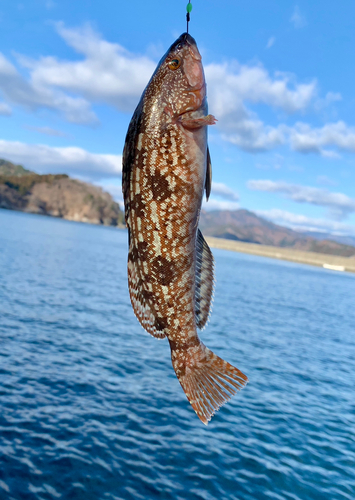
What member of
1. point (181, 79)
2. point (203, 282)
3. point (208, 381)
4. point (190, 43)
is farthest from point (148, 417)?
point (190, 43)

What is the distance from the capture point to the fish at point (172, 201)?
3.37 meters

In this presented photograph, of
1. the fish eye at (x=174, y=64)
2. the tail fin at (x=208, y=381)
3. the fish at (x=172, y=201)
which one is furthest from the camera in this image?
the tail fin at (x=208, y=381)

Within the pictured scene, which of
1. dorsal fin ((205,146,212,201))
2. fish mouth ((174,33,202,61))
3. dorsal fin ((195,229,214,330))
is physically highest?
fish mouth ((174,33,202,61))

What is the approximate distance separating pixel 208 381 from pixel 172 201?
74.3 inches

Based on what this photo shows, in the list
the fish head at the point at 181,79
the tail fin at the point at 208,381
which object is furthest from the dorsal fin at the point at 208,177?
the tail fin at the point at 208,381

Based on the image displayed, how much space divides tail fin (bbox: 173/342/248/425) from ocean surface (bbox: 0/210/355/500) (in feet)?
42.2

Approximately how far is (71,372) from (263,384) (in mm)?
12925

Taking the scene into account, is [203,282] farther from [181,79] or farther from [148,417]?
[148,417]

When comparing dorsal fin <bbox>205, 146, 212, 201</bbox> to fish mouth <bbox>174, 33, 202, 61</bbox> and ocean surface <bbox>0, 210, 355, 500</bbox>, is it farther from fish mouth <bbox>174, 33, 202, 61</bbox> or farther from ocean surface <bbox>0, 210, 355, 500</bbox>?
ocean surface <bbox>0, 210, 355, 500</bbox>

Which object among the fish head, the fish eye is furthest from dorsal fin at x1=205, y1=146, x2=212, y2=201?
the fish eye

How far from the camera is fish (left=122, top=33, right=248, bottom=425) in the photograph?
3369mm

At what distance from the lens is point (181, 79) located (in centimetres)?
353

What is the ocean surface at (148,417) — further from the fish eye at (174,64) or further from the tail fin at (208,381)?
the fish eye at (174,64)

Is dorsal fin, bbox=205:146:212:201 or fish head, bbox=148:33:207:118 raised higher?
fish head, bbox=148:33:207:118
